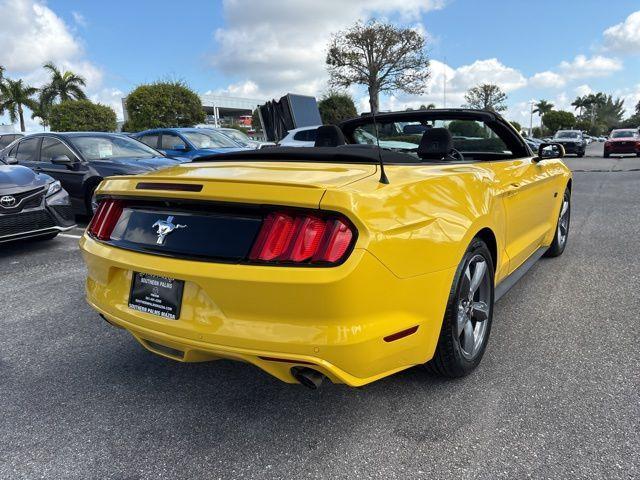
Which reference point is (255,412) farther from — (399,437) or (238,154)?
(238,154)

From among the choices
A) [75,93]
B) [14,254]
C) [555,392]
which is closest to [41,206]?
[14,254]

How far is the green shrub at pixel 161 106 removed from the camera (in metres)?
21.4

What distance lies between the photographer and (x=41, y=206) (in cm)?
562

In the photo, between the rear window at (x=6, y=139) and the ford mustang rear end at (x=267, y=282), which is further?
the rear window at (x=6, y=139)

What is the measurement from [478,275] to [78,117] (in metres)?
28.1

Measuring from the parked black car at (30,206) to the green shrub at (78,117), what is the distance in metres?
21.9

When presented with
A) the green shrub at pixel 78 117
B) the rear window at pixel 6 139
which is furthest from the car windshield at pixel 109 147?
the green shrub at pixel 78 117

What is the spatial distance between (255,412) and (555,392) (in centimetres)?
145

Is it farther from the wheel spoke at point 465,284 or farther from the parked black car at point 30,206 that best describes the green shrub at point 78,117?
the wheel spoke at point 465,284

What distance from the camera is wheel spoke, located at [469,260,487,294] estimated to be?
255cm

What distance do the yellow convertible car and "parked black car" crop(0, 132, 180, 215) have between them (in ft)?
15.8

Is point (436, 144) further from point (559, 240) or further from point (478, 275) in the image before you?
point (559, 240)

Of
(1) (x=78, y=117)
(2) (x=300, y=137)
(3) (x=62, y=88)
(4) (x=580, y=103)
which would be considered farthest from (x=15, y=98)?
(4) (x=580, y=103)

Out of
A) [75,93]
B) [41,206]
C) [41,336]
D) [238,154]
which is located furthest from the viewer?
[75,93]
